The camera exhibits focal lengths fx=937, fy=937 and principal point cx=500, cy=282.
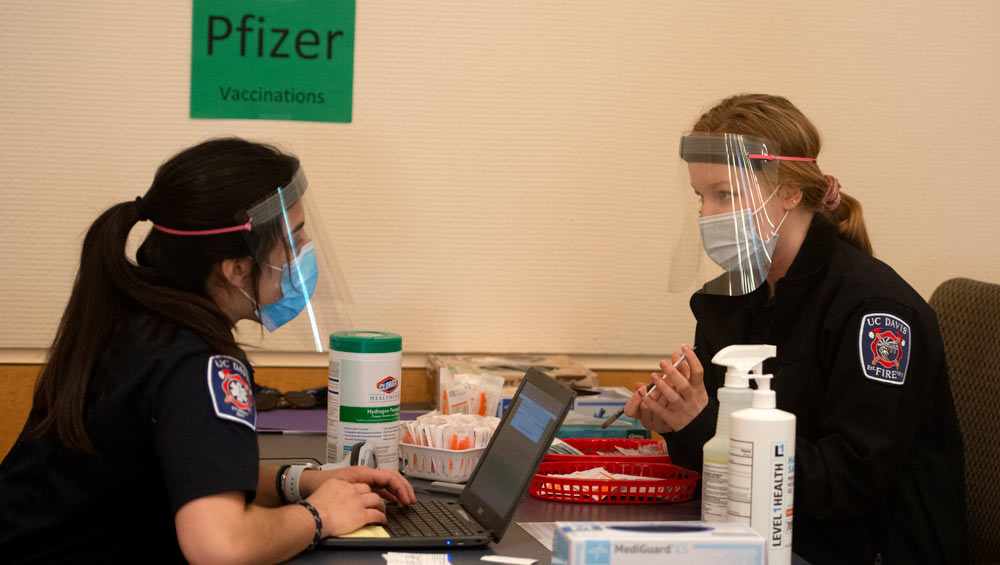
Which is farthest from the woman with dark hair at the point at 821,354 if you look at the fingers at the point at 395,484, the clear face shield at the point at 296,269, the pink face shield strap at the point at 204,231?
the pink face shield strap at the point at 204,231

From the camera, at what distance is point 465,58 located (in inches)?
94.8

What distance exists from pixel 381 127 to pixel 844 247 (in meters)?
1.22

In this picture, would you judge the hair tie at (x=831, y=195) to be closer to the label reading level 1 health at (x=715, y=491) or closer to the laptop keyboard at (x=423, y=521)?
the label reading level 1 health at (x=715, y=491)

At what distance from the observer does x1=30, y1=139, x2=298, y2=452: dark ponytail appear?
1.27 meters

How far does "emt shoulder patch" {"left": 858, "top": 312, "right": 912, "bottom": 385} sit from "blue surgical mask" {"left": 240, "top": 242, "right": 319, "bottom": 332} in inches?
34.0

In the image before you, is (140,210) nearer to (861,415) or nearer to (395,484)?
(395,484)

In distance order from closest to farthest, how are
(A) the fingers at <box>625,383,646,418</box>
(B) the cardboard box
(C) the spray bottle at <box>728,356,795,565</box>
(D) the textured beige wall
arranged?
1. (B) the cardboard box
2. (C) the spray bottle at <box>728,356,795,565</box>
3. (A) the fingers at <box>625,383,646,418</box>
4. (D) the textured beige wall

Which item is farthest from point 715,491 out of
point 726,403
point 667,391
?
point 667,391

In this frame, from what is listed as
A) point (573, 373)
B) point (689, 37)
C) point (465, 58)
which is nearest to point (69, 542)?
point (573, 373)

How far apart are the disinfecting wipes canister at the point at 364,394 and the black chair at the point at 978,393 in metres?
1.08

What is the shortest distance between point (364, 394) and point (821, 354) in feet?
2.46

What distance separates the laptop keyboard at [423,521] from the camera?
1.27m

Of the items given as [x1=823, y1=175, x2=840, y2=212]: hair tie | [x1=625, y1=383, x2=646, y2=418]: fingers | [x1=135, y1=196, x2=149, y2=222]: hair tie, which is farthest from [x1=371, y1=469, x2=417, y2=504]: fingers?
[x1=823, y1=175, x2=840, y2=212]: hair tie

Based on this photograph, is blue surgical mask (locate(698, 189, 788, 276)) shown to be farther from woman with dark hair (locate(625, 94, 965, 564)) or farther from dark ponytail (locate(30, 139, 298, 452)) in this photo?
dark ponytail (locate(30, 139, 298, 452))
